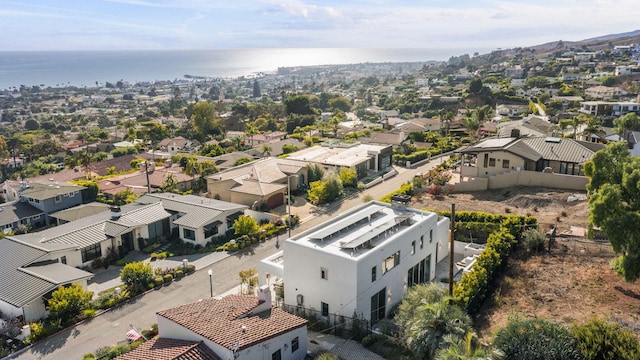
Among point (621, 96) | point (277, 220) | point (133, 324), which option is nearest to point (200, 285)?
point (133, 324)

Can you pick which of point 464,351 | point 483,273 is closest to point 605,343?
point 464,351

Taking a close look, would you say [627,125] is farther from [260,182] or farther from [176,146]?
[176,146]

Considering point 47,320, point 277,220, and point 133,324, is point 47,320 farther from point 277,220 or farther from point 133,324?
point 277,220

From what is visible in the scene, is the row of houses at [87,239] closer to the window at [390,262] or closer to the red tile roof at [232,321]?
the red tile roof at [232,321]

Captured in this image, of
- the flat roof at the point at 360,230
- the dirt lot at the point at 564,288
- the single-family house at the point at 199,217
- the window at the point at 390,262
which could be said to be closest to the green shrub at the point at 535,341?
the dirt lot at the point at 564,288

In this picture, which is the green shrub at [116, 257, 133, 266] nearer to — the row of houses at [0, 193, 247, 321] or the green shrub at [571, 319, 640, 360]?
the row of houses at [0, 193, 247, 321]

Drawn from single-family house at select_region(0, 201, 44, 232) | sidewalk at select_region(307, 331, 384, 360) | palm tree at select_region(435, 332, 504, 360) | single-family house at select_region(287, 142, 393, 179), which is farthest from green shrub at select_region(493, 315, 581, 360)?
single-family house at select_region(0, 201, 44, 232)
